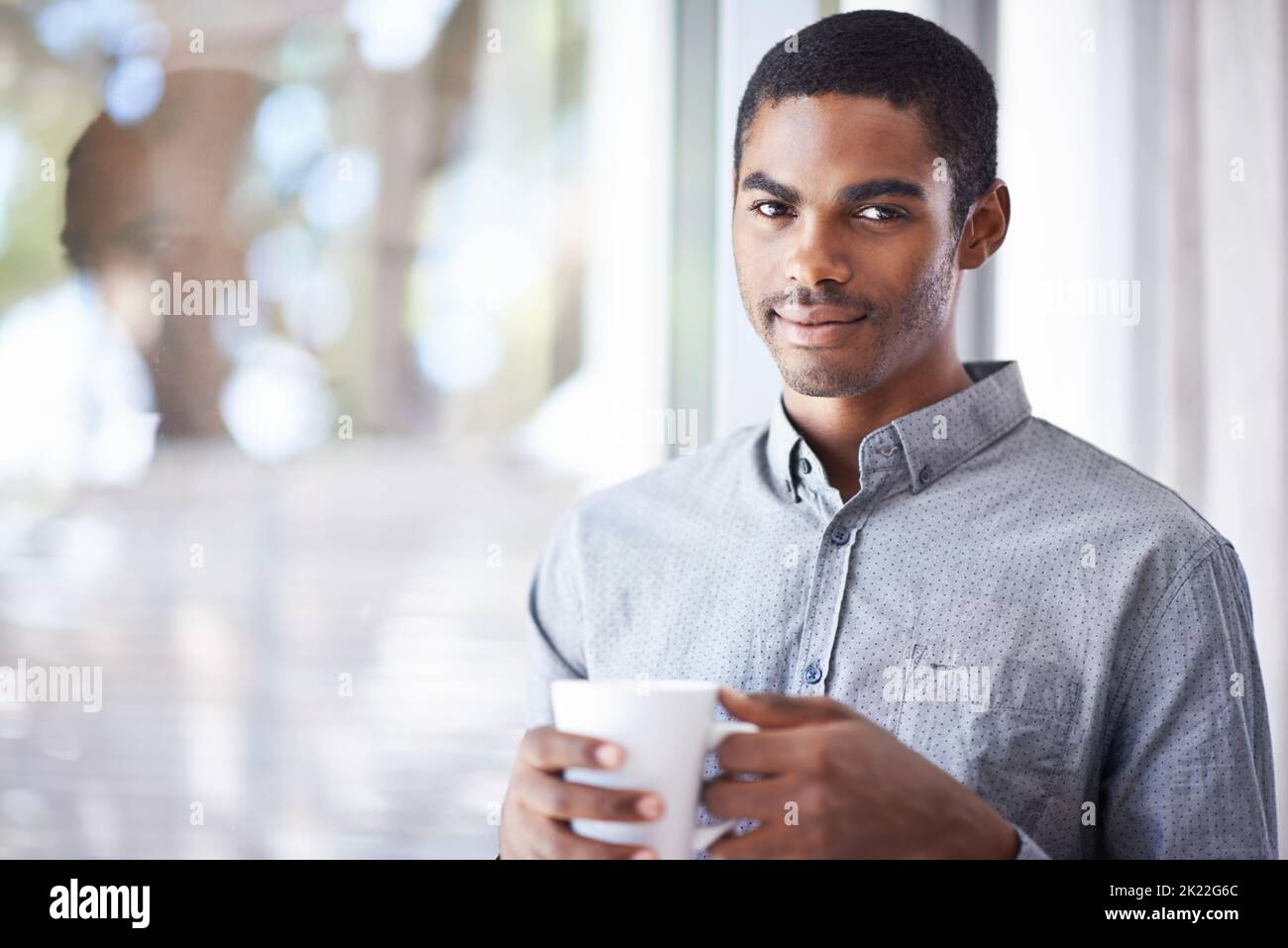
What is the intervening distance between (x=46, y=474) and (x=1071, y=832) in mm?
1470

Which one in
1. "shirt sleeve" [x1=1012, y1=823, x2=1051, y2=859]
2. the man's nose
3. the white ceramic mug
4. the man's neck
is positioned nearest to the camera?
the white ceramic mug

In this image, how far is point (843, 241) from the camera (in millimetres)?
1054

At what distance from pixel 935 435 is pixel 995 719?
0.27 metres

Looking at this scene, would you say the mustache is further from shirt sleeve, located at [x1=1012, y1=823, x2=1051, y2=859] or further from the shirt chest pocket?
shirt sleeve, located at [x1=1012, y1=823, x2=1051, y2=859]

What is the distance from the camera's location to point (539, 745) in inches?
27.8

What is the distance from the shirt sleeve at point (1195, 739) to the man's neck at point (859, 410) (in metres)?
0.30

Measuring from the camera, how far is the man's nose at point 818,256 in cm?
104

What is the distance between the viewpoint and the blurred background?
5.44ft

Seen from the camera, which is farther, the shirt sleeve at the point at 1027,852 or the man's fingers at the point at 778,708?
the shirt sleeve at the point at 1027,852

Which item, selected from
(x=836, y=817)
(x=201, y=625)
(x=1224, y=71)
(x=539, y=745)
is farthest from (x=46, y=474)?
(x=1224, y=71)

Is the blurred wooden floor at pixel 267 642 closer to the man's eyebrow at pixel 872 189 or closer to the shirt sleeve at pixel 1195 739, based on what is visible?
the man's eyebrow at pixel 872 189

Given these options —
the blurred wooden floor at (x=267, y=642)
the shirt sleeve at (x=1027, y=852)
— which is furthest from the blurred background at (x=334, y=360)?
the shirt sleeve at (x=1027, y=852)

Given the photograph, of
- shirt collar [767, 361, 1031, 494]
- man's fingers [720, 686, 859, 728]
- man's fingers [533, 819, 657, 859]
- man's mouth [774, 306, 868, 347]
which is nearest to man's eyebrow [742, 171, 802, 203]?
man's mouth [774, 306, 868, 347]

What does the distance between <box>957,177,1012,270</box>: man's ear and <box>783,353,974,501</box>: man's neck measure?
0.10m
